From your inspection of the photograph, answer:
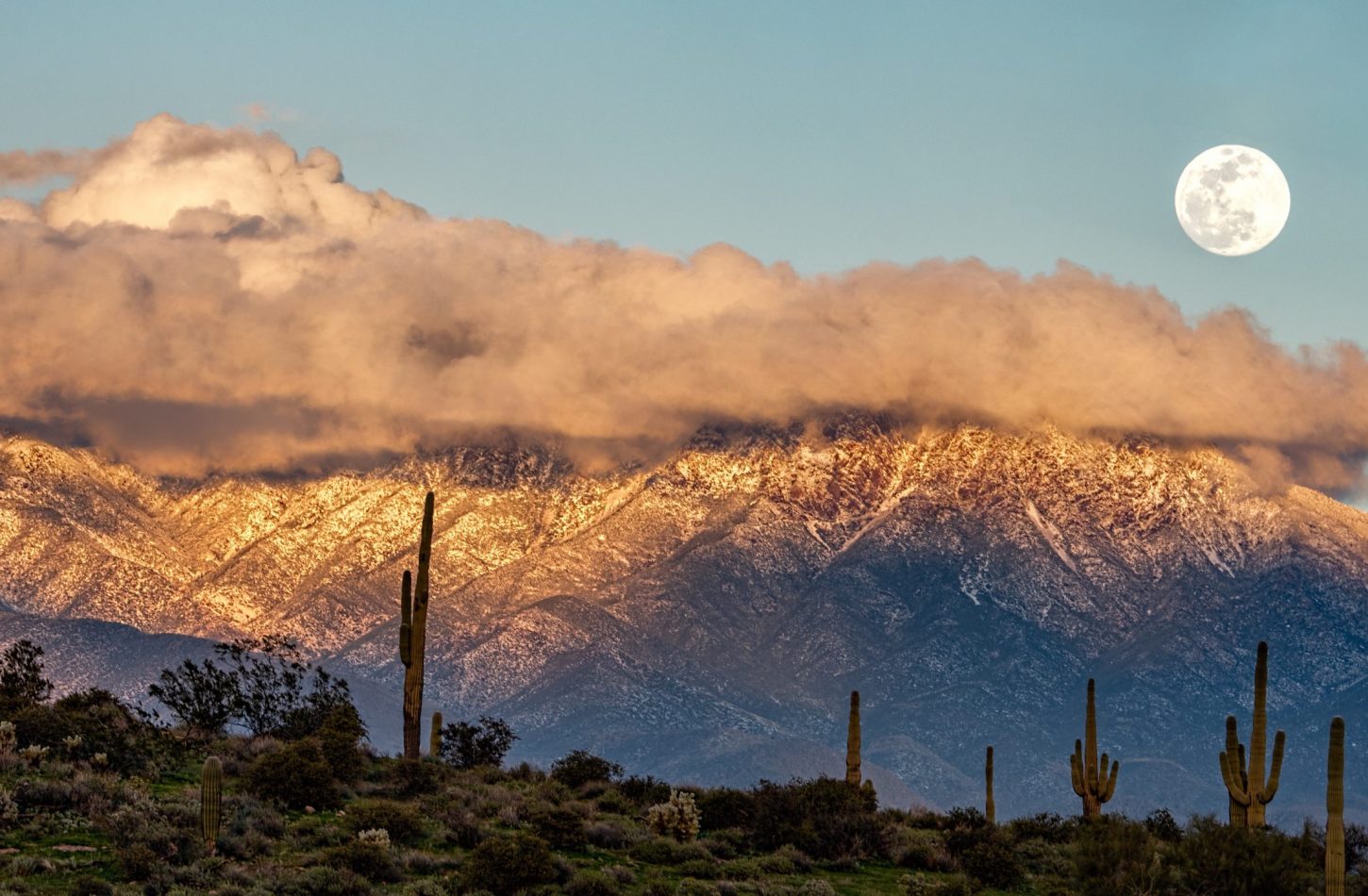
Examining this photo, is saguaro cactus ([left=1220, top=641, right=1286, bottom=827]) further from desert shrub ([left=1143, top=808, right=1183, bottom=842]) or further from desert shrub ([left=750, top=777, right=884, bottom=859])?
desert shrub ([left=750, top=777, right=884, bottom=859])

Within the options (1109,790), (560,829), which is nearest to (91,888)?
(560,829)

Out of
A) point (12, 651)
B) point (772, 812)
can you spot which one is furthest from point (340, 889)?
point (12, 651)

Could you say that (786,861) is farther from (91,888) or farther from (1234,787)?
(91,888)

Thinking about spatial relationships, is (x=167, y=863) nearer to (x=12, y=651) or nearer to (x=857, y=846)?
(x=857, y=846)

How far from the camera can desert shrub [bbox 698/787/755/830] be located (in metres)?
49.6

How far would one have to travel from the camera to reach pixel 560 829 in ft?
144

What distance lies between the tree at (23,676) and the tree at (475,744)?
536 inches

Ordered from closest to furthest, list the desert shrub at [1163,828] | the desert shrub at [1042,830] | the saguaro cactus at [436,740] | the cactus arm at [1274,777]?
the cactus arm at [1274,777]
the desert shrub at [1163,828]
the desert shrub at [1042,830]
the saguaro cactus at [436,740]

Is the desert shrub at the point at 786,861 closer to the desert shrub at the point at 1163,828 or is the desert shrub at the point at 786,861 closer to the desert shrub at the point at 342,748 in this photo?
the desert shrub at the point at 1163,828

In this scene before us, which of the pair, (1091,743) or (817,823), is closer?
(817,823)

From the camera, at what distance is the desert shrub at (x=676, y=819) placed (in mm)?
46781

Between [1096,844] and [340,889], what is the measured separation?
15889mm

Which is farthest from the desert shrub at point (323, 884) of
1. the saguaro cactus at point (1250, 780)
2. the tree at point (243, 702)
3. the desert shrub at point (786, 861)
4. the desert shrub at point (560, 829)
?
the saguaro cactus at point (1250, 780)

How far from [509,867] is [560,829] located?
5.68 meters
